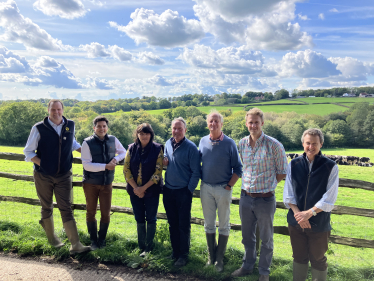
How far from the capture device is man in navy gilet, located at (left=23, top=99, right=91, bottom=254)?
169 inches

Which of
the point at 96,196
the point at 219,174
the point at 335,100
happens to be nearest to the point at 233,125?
the point at 335,100

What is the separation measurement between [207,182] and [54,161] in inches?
94.5

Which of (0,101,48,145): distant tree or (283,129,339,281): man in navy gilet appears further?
(0,101,48,145): distant tree

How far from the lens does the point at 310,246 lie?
10.7 ft

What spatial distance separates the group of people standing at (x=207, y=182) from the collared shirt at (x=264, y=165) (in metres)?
0.01

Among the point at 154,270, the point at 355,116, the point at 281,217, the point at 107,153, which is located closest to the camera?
the point at 154,270

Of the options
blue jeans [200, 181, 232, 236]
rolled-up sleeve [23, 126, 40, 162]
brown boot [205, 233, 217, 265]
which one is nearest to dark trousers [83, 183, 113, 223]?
rolled-up sleeve [23, 126, 40, 162]

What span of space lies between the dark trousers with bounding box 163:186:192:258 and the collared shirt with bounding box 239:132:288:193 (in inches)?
35.5

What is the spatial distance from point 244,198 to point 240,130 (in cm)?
6588

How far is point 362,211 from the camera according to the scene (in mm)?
3938

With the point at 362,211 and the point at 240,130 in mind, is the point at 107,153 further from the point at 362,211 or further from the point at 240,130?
the point at 240,130

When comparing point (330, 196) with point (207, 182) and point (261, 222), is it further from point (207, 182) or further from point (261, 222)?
point (207, 182)

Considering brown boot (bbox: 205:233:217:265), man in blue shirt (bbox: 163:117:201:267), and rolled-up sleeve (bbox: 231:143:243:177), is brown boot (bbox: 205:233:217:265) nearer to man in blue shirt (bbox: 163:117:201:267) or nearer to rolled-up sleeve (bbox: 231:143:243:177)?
man in blue shirt (bbox: 163:117:201:267)

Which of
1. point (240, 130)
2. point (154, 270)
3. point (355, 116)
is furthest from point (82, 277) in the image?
point (355, 116)
